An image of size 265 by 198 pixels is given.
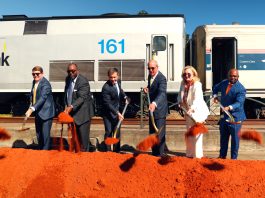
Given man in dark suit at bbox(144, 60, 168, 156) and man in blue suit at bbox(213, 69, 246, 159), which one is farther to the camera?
man in blue suit at bbox(213, 69, 246, 159)

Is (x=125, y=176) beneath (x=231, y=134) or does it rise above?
beneath

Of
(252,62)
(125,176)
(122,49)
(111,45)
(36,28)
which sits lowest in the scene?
(125,176)

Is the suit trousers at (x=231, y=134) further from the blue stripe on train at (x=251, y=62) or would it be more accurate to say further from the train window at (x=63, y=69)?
the train window at (x=63, y=69)

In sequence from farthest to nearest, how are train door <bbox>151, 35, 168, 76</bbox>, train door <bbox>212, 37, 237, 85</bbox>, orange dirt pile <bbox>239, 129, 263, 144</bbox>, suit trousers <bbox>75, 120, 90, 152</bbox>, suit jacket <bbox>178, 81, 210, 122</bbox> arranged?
train door <bbox>212, 37, 237, 85</bbox> < train door <bbox>151, 35, 168, 76</bbox> < suit trousers <bbox>75, 120, 90, 152</bbox> < orange dirt pile <bbox>239, 129, 263, 144</bbox> < suit jacket <bbox>178, 81, 210, 122</bbox>

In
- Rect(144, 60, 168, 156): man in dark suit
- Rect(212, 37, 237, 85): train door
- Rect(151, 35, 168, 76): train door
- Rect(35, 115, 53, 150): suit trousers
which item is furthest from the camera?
Rect(212, 37, 237, 85): train door

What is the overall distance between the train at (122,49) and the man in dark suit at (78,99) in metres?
6.05

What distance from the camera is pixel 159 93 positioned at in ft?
17.5

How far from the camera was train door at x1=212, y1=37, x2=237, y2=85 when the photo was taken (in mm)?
12117

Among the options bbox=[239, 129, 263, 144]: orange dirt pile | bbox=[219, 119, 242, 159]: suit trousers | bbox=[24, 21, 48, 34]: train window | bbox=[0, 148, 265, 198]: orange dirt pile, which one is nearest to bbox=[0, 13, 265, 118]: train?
bbox=[24, 21, 48, 34]: train window

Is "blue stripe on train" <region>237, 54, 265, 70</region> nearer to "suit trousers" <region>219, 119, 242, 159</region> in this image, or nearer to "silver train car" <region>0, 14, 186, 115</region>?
"silver train car" <region>0, 14, 186, 115</region>

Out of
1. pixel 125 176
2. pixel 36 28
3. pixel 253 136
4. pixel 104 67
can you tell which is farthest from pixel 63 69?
pixel 125 176

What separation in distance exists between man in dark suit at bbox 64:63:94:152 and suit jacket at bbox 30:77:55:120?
344 mm

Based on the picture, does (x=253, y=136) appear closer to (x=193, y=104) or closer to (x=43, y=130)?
(x=193, y=104)

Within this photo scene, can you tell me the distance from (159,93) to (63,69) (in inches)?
290
